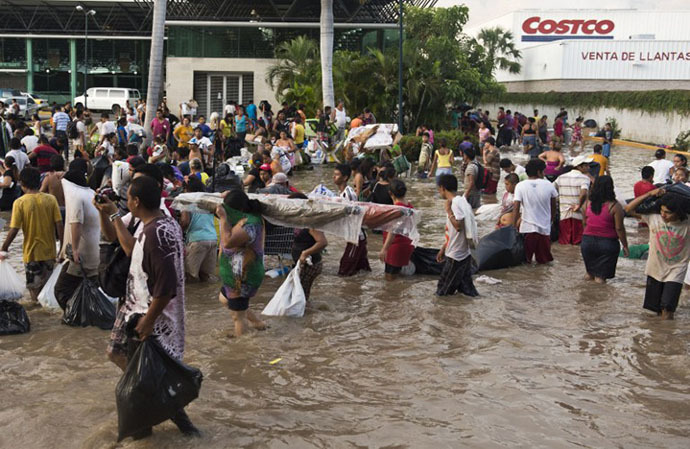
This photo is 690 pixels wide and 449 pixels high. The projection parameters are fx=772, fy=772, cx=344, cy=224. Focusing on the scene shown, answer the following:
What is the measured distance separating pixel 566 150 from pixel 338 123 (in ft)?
38.1

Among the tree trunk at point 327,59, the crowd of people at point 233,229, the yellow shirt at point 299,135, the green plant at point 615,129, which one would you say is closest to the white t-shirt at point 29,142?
the crowd of people at point 233,229

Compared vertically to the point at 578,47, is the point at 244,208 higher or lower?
lower

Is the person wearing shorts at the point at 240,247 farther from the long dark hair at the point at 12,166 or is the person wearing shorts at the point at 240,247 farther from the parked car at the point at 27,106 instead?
the parked car at the point at 27,106

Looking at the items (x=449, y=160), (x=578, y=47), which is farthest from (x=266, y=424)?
(x=578, y=47)

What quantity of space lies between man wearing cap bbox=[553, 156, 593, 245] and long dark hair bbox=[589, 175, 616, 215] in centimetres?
201

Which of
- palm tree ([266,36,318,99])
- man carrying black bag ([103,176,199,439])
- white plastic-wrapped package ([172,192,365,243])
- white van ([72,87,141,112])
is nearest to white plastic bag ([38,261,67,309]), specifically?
white plastic-wrapped package ([172,192,365,243])

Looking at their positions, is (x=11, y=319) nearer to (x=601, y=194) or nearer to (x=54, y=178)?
(x=54, y=178)

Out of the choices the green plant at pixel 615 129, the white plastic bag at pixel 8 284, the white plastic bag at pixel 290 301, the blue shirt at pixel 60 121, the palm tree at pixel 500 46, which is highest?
the palm tree at pixel 500 46

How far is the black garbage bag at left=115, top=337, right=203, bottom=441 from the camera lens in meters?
4.42

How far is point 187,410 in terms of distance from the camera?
5492 millimetres

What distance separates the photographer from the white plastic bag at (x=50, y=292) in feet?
25.5

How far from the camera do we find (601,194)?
A: 900 cm

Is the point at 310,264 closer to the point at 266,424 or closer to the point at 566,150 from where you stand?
the point at 266,424

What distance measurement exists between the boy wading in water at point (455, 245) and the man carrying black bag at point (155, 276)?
4.24 m
